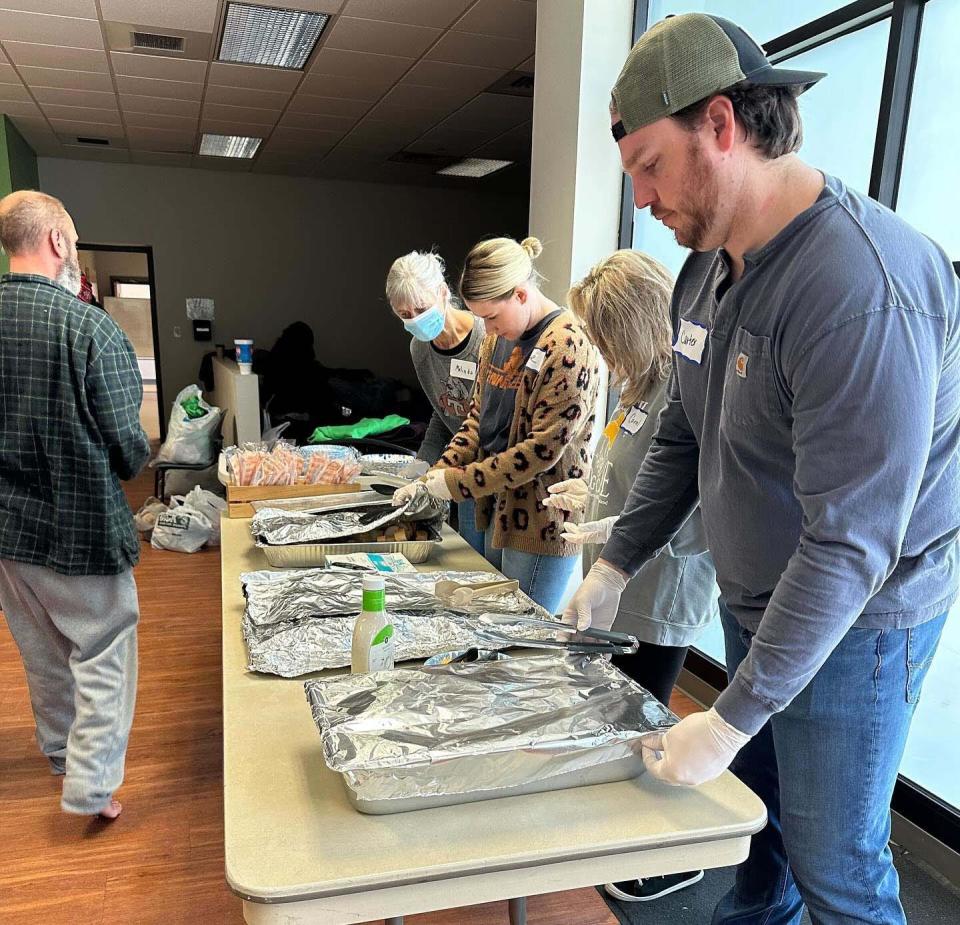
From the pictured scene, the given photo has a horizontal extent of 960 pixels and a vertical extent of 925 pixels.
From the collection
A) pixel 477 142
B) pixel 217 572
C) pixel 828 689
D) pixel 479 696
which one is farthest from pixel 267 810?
pixel 477 142

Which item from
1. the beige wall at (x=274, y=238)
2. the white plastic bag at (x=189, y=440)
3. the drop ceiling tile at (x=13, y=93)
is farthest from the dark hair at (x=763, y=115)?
the beige wall at (x=274, y=238)

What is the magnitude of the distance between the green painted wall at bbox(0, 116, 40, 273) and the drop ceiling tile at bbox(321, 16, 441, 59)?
9.61 ft

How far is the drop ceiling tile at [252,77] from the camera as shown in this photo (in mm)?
4434

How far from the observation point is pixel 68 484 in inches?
71.2

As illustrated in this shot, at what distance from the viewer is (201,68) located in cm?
446

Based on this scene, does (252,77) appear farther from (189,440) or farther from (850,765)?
(850,765)

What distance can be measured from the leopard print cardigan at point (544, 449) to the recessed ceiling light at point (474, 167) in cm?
542

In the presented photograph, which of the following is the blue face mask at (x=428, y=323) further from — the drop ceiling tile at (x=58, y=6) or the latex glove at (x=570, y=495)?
the drop ceiling tile at (x=58, y=6)

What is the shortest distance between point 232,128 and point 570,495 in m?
5.29

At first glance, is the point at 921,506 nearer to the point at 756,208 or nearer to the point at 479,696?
the point at 756,208

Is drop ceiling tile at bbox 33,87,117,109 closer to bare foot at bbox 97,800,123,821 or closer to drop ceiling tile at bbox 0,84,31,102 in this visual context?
drop ceiling tile at bbox 0,84,31,102

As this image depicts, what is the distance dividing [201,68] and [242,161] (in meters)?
2.69

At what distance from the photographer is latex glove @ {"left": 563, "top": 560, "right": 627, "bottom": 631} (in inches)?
49.0

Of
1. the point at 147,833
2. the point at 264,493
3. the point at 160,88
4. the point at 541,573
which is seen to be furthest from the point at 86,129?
the point at 541,573
